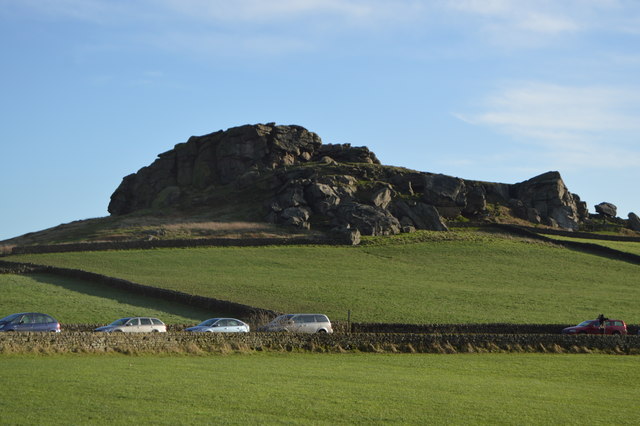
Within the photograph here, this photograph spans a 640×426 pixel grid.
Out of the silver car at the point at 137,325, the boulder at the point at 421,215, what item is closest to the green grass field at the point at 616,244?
the boulder at the point at 421,215

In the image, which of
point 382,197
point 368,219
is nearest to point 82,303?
point 368,219

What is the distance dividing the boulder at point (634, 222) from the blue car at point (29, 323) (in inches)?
4000

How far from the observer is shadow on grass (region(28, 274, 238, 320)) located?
170 feet

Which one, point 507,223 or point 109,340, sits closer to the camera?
point 109,340

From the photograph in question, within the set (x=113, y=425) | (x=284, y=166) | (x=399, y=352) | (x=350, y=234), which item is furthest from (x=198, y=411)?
(x=284, y=166)

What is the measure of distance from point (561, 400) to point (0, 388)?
1726cm

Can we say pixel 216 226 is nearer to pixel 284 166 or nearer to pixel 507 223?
pixel 284 166

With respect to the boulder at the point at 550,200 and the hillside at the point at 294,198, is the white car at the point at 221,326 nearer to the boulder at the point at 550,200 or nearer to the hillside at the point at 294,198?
the hillside at the point at 294,198

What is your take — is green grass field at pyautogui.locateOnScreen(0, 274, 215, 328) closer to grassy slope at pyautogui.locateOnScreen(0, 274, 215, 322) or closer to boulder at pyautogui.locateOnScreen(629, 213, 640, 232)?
grassy slope at pyautogui.locateOnScreen(0, 274, 215, 322)

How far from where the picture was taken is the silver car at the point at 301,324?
42125mm

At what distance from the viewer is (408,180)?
11194 cm

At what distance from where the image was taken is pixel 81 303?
52.8 metres

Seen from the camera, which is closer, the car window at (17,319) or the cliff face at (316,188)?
the car window at (17,319)

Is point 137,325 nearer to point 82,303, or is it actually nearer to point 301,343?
point 301,343
